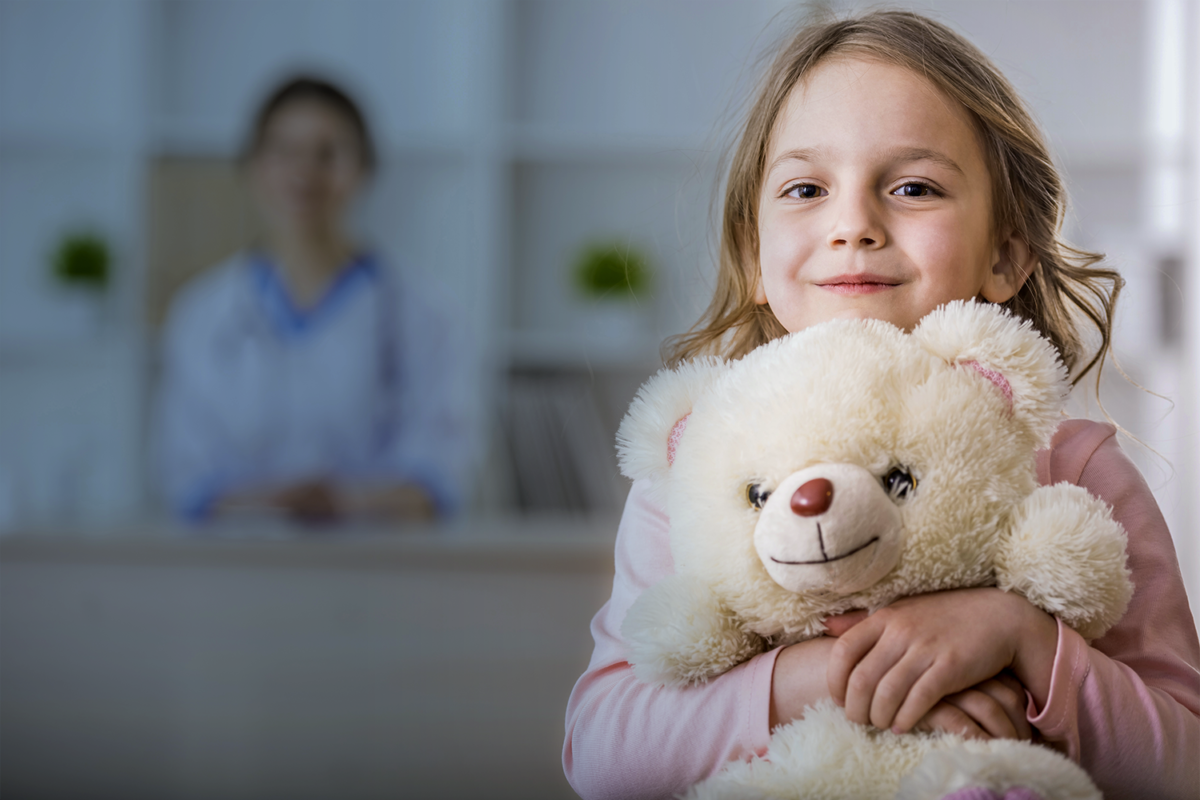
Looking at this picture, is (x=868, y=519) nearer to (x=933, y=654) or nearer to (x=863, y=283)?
(x=933, y=654)

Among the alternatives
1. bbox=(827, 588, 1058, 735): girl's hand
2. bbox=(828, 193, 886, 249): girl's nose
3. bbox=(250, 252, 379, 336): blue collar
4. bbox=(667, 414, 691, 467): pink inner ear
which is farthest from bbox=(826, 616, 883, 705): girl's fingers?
bbox=(250, 252, 379, 336): blue collar

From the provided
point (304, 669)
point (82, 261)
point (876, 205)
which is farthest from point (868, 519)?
point (82, 261)

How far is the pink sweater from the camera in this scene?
510mm

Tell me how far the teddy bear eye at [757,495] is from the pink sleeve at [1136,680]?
0.53 ft

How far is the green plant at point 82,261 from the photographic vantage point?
198 centimetres

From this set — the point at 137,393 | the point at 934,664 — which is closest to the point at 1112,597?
the point at 934,664

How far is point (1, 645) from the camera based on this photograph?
1.72 m

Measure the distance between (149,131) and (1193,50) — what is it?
2009 millimetres

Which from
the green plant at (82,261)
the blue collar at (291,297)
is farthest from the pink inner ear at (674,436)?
the green plant at (82,261)

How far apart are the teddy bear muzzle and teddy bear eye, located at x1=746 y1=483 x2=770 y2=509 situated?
1 cm

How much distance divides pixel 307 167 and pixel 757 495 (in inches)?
66.9

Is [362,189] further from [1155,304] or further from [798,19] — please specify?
[1155,304]

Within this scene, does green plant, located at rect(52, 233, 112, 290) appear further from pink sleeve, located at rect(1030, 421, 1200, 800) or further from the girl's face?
pink sleeve, located at rect(1030, 421, 1200, 800)

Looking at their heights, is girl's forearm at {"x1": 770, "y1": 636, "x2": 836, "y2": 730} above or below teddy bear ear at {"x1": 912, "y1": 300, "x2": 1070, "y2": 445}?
below
